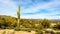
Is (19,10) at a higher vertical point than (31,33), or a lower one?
higher

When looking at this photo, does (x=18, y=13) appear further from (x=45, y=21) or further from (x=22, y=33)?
(x=45, y=21)

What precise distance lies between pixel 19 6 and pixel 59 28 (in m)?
9.99

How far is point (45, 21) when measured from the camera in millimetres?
32531

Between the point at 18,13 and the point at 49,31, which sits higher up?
the point at 18,13

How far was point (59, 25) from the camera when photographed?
30.7 meters

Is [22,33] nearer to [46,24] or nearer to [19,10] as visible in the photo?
[19,10]

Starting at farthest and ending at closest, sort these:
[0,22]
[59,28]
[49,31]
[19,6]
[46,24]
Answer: [46,24] → [59,28] → [0,22] → [19,6] → [49,31]

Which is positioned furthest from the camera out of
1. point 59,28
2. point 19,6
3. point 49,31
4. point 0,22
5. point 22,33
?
point 59,28

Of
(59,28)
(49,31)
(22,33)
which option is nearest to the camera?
(22,33)

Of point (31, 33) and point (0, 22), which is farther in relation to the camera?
point (0, 22)

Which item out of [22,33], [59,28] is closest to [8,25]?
[22,33]

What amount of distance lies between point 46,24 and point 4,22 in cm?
922

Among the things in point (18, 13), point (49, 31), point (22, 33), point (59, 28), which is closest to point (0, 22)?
point (18, 13)

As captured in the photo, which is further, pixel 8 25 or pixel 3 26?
pixel 8 25
